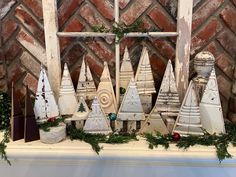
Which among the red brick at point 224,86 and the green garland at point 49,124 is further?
the red brick at point 224,86

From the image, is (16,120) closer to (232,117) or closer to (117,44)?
(117,44)

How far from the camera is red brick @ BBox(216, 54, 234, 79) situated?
108 centimetres

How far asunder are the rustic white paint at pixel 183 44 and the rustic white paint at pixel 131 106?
6.3 inches

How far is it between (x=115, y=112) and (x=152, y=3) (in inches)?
15.9

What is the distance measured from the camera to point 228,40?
3.48 ft

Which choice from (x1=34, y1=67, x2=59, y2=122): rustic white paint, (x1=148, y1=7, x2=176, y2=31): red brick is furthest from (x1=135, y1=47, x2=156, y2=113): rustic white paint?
(x1=34, y1=67, x2=59, y2=122): rustic white paint

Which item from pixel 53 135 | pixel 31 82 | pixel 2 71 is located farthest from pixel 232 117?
pixel 2 71

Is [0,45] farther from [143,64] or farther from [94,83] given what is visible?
[143,64]

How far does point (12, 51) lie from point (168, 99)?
591mm

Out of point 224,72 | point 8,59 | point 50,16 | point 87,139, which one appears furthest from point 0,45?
point 224,72

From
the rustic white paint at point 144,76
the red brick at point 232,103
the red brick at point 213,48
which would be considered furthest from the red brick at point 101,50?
the red brick at point 232,103

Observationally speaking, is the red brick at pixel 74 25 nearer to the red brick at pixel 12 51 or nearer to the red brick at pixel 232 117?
the red brick at pixel 12 51

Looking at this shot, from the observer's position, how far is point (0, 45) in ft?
3.56

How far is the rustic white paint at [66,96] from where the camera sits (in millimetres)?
1046
